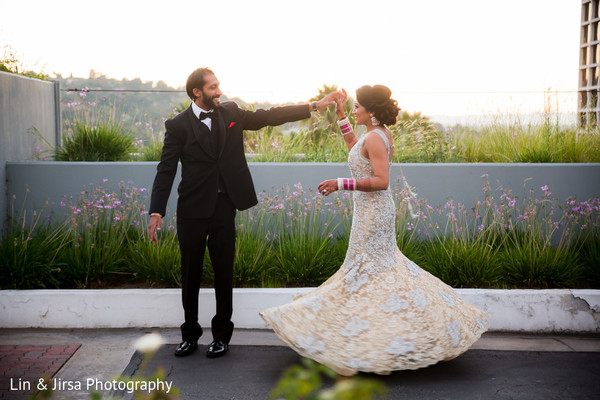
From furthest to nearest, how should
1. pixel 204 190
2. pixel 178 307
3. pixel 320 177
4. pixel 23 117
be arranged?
pixel 23 117, pixel 320 177, pixel 178 307, pixel 204 190

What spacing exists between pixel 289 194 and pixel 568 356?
351 cm

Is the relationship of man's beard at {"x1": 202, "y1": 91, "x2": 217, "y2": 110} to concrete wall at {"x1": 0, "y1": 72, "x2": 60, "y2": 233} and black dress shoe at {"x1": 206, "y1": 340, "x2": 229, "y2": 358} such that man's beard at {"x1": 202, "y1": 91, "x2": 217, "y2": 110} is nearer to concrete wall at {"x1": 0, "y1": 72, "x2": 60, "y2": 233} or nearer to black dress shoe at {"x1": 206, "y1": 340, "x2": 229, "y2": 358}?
black dress shoe at {"x1": 206, "y1": 340, "x2": 229, "y2": 358}

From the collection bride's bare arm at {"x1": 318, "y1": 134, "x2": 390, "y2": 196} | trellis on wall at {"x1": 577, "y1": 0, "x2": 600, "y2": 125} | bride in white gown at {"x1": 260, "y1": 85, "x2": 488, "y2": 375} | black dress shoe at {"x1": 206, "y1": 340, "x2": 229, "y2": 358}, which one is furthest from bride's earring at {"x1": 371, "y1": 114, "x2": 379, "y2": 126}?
trellis on wall at {"x1": 577, "y1": 0, "x2": 600, "y2": 125}

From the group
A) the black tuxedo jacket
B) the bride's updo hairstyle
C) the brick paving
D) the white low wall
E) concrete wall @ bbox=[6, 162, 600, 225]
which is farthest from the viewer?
concrete wall @ bbox=[6, 162, 600, 225]

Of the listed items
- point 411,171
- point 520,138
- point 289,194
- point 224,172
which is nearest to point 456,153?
point 520,138

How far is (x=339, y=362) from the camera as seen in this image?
14.1 feet

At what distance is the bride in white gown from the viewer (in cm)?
435

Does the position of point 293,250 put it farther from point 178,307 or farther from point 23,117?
point 23,117

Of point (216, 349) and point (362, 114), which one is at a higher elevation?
point (362, 114)

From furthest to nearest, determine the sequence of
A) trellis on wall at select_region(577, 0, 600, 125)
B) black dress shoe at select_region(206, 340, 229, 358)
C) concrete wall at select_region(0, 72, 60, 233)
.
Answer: trellis on wall at select_region(577, 0, 600, 125) → concrete wall at select_region(0, 72, 60, 233) → black dress shoe at select_region(206, 340, 229, 358)

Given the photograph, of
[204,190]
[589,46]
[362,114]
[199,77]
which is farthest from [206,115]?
[589,46]

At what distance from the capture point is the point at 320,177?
7625mm

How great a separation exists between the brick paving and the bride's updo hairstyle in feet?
9.65

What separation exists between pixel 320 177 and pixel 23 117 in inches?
158
